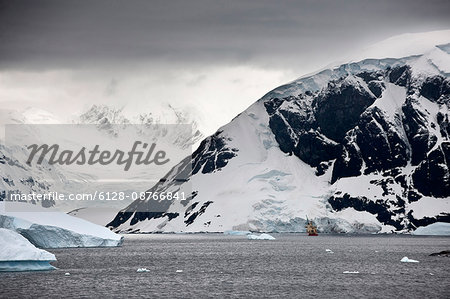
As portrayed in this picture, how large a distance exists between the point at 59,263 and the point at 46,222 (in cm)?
2463

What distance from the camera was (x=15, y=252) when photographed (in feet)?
427

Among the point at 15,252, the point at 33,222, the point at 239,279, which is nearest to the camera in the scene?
the point at 15,252

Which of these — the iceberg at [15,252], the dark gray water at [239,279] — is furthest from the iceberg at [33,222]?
the iceberg at [15,252]

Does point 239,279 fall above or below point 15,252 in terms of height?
below

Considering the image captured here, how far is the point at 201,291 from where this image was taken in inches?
4624

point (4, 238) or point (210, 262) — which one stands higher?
point (4, 238)

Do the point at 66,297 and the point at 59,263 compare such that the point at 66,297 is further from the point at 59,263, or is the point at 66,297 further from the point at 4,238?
the point at 59,263

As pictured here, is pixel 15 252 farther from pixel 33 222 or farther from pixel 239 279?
pixel 33 222

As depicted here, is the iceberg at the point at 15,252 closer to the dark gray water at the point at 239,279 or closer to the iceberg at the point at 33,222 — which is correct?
the dark gray water at the point at 239,279

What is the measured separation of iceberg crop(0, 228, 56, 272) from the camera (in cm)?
12888

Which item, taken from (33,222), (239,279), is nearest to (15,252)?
(239,279)

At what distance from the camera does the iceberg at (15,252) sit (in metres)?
129

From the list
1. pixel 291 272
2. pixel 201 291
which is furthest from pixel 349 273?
pixel 201 291

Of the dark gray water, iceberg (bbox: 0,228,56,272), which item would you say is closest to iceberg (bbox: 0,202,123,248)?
the dark gray water
